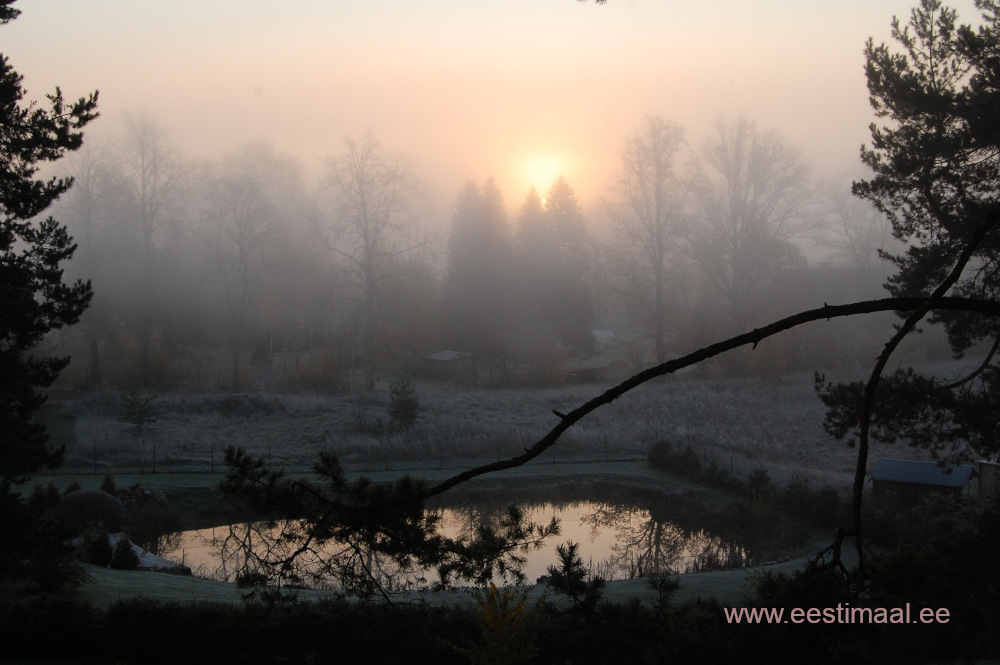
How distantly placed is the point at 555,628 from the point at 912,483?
406 inches

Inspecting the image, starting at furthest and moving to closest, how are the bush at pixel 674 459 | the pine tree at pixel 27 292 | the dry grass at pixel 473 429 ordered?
the dry grass at pixel 473 429
the bush at pixel 674 459
the pine tree at pixel 27 292

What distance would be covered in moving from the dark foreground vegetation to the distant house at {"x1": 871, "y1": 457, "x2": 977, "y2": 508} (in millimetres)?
5058

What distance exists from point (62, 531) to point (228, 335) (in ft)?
99.8

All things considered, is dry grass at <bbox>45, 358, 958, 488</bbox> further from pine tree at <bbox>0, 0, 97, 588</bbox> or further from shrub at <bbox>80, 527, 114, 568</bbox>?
pine tree at <bbox>0, 0, 97, 588</bbox>

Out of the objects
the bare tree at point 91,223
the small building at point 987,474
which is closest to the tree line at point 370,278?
the bare tree at point 91,223

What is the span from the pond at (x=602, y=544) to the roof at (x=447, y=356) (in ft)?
57.2

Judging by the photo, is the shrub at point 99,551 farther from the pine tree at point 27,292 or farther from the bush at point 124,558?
the pine tree at point 27,292

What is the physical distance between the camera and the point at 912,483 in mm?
15305

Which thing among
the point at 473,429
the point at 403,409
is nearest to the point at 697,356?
the point at 473,429

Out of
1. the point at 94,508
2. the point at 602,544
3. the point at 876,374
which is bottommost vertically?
the point at 602,544

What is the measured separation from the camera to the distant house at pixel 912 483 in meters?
15.1

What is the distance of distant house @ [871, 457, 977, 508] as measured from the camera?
15094 millimetres

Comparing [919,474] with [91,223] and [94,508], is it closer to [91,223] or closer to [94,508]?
[94,508]

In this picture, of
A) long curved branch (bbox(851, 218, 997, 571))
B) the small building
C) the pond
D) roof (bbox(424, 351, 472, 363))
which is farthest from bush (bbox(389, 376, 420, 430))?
long curved branch (bbox(851, 218, 997, 571))
